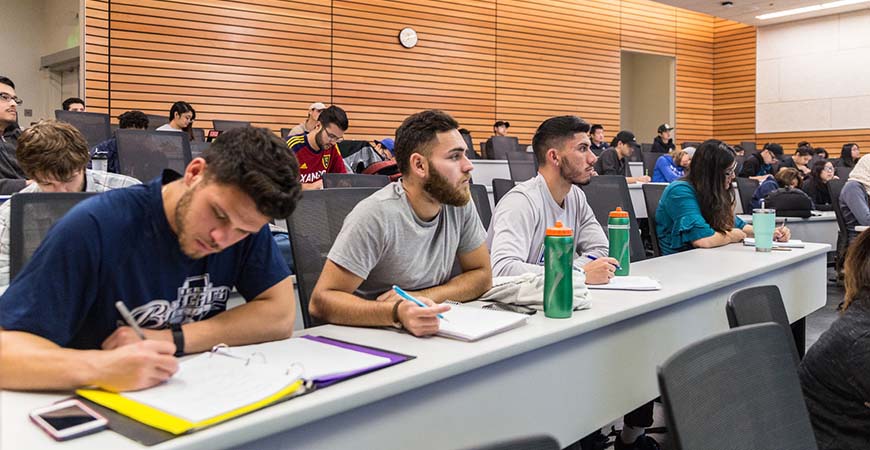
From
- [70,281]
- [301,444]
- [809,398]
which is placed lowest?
[809,398]

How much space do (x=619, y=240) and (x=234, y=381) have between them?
1.57m

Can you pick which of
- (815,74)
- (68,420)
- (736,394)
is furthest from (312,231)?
(815,74)

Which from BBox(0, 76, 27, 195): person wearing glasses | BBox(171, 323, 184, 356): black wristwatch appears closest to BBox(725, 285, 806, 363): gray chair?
BBox(171, 323, 184, 356): black wristwatch

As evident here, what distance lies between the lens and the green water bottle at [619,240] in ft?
7.68

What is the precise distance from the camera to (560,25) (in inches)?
491

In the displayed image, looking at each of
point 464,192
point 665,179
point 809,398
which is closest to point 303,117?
point 665,179

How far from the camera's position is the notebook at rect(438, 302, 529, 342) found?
154 cm

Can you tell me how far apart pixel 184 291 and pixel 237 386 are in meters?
0.40

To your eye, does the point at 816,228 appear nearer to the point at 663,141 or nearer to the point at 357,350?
the point at 663,141

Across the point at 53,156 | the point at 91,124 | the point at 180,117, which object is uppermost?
the point at 180,117

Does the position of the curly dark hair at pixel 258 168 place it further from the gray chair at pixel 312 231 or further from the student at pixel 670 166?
the student at pixel 670 166

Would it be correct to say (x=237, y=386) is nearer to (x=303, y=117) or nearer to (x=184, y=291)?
(x=184, y=291)

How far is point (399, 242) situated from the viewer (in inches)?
77.8

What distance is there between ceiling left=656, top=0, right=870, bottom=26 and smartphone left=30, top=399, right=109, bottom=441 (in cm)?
1217
